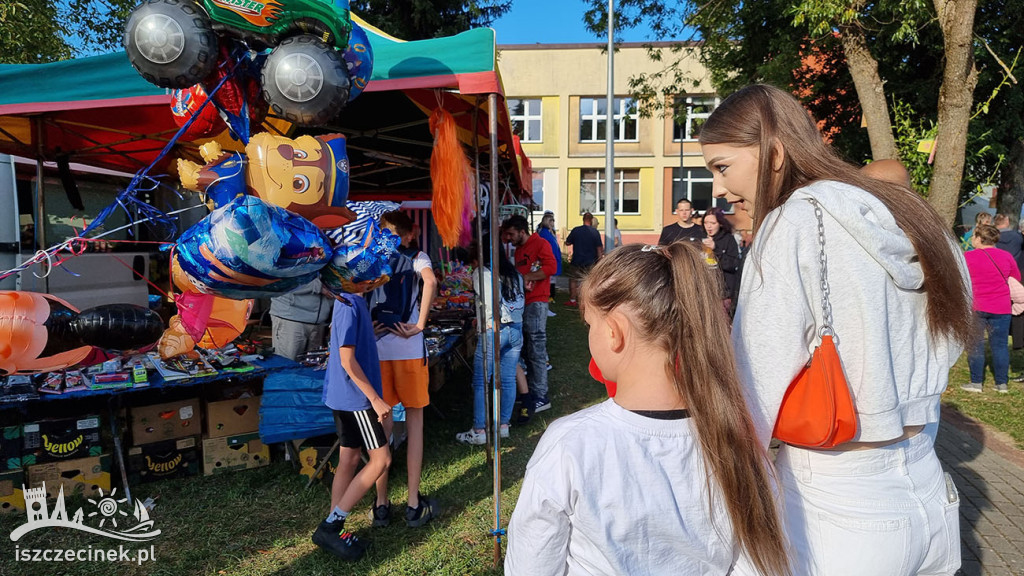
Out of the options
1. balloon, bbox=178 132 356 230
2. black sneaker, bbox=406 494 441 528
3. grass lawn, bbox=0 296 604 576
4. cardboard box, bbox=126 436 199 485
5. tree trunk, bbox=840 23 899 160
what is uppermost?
tree trunk, bbox=840 23 899 160

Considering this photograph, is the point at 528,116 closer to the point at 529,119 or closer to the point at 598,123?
the point at 529,119

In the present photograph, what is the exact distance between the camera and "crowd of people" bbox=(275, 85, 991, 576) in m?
1.02

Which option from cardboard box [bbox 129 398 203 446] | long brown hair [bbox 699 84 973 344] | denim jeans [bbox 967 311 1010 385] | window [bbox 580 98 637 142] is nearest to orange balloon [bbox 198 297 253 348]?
cardboard box [bbox 129 398 203 446]

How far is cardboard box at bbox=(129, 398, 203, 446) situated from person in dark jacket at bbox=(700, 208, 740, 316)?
476cm

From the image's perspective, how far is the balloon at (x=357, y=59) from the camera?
222 centimetres

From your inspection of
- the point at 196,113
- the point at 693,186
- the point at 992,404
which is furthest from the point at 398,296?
the point at 693,186

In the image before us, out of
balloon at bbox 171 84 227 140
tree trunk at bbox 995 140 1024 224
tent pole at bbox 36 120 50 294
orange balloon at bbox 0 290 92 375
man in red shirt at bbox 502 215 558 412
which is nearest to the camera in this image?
orange balloon at bbox 0 290 92 375

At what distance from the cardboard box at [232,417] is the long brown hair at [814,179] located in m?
3.81

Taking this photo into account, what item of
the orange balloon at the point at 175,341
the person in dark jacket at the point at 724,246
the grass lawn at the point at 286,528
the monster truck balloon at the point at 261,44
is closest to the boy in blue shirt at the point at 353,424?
the grass lawn at the point at 286,528

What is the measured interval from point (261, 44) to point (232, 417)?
9.58 feet

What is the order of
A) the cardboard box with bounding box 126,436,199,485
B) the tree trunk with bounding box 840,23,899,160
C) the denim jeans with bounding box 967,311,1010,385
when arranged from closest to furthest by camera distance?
the cardboard box with bounding box 126,436,199,485 → the denim jeans with bounding box 967,311,1010,385 → the tree trunk with bounding box 840,23,899,160

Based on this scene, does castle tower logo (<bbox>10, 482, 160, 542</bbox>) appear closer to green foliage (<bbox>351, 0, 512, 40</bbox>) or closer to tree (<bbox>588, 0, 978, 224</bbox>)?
tree (<bbox>588, 0, 978, 224</bbox>)

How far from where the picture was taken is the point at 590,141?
23828 millimetres

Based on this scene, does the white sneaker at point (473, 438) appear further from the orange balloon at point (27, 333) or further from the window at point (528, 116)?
the window at point (528, 116)
